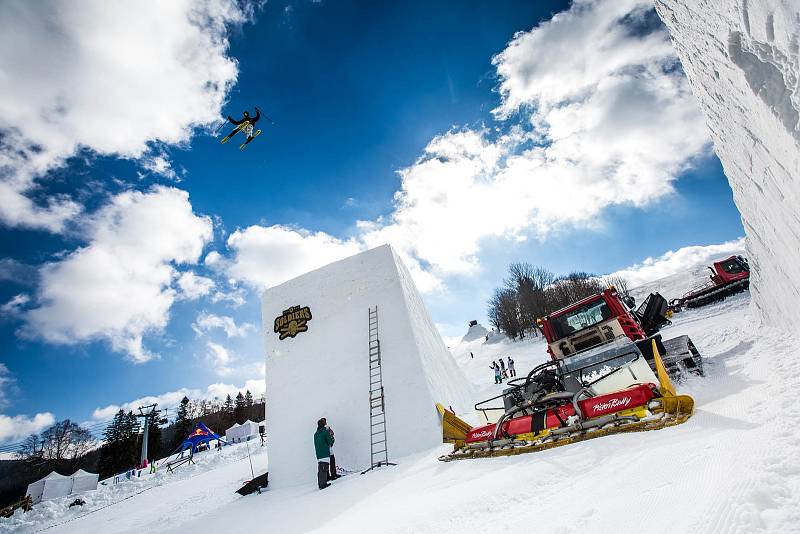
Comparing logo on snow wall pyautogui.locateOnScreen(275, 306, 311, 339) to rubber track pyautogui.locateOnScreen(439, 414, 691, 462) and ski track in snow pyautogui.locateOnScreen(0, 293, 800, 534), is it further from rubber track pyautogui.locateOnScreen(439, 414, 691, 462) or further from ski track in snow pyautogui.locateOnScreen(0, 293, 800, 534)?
rubber track pyautogui.locateOnScreen(439, 414, 691, 462)

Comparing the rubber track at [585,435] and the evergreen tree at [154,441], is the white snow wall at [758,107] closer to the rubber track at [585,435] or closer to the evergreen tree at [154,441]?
the rubber track at [585,435]

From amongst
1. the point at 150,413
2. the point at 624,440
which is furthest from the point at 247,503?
the point at 150,413

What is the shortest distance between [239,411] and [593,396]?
A: 7796 centimetres

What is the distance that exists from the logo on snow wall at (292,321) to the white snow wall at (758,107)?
32.4 ft

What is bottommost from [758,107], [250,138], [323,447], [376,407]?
[323,447]

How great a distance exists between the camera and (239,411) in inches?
2689

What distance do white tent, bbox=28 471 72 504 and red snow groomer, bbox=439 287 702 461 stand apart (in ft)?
101

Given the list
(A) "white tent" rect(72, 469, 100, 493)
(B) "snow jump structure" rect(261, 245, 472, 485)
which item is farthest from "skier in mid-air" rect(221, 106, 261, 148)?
(A) "white tent" rect(72, 469, 100, 493)

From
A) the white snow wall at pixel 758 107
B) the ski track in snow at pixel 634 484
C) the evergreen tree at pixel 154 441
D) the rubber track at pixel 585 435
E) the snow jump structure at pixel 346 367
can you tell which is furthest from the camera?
the evergreen tree at pixel 154 441

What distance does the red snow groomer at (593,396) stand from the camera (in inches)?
156

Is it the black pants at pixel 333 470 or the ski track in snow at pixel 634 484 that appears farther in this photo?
the black pants at pixel 333 470

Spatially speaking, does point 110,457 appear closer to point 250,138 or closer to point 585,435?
point 250,138

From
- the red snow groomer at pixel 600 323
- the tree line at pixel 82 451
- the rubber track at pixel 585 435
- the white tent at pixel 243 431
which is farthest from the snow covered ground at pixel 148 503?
the tree line at pixel 82 451

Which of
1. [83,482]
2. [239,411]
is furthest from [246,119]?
[239,411]
